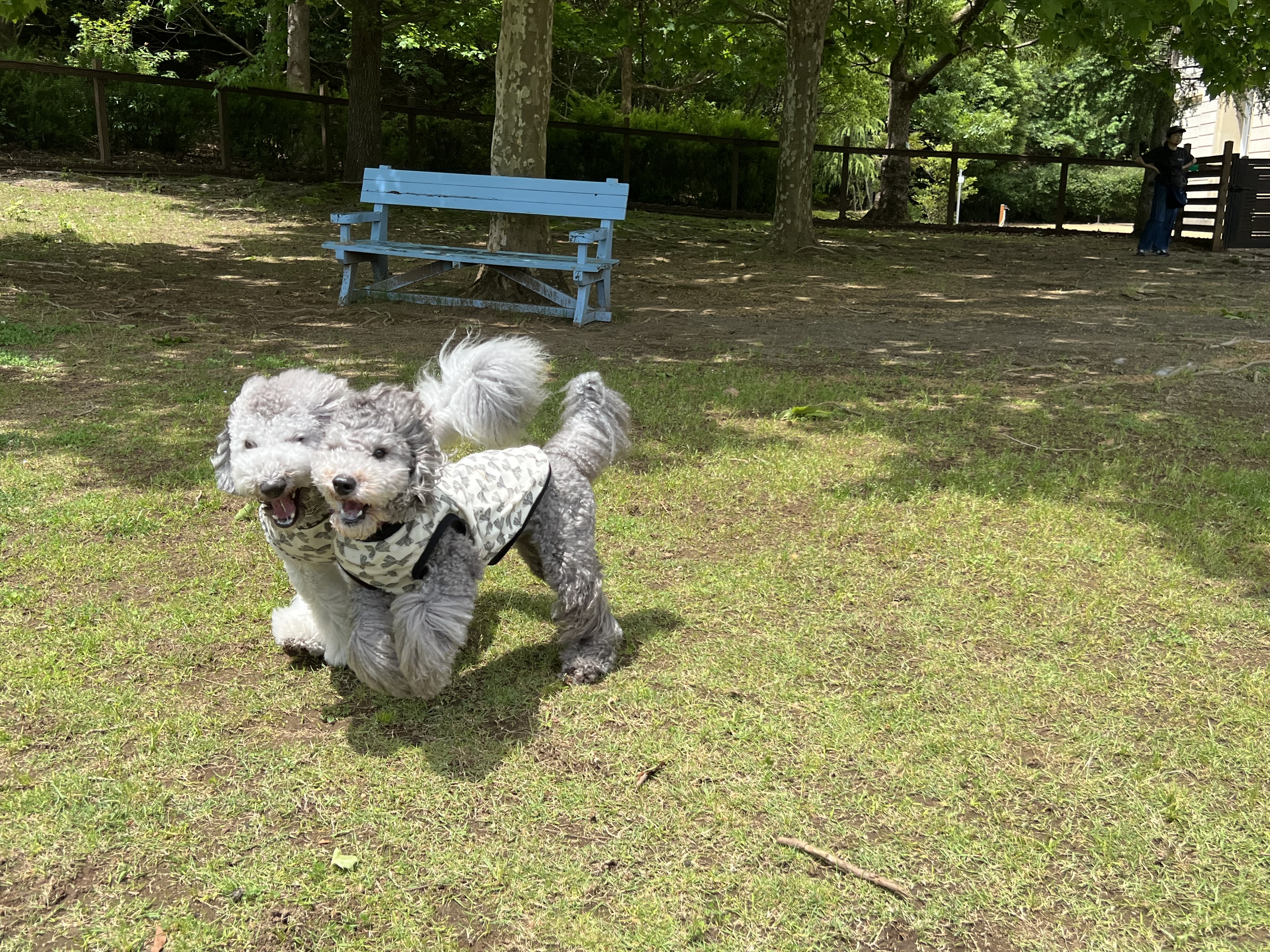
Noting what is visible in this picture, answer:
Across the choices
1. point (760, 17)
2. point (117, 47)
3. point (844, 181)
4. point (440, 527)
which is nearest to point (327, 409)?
point (440, 527)

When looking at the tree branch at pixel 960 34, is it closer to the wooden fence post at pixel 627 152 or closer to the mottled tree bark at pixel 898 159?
the mottled tree bark at pixel 898 159

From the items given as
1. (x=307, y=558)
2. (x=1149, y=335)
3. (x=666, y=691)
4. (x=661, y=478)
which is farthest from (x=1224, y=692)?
(x=1149, y=335)

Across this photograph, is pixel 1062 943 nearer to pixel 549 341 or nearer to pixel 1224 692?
pixel 1224 692

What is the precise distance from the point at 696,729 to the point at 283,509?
138 centimetres

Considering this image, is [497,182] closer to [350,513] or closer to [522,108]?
[522,108]

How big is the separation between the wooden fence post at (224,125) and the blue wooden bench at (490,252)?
8385 millimetres

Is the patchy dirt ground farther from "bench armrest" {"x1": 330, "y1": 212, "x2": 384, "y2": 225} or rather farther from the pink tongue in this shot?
the pink tongue

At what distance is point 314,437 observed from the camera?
2.68 m

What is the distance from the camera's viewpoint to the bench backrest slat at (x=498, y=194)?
29.9 feet

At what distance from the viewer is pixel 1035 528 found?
4.54 metres

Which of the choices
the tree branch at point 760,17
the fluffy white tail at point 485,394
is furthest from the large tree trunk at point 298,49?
the fluffy white tail at point 485,394

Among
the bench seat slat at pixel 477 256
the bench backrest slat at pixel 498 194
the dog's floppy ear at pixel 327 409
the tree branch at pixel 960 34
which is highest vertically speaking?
the tree branch at pixel 960 34

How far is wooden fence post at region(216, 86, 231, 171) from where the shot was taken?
16406 mm

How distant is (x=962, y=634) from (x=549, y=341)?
5168 mm
